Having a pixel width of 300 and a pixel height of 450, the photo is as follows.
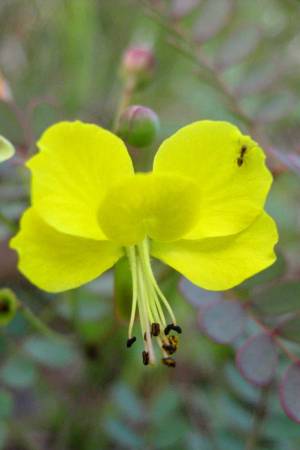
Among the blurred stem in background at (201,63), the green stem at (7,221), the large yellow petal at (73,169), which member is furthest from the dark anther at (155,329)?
the blurred stem in background at (201,63)

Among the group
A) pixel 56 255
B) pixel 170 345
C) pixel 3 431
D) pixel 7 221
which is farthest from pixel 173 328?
pixel 3 431

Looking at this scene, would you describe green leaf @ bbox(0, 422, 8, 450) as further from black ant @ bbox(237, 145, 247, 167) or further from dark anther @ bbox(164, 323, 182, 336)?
black ant @ bbox(237, 145, 247, 167)

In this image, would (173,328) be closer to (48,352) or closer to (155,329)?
(155,329)

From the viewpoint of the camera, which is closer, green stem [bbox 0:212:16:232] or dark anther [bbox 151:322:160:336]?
dark anther [bbox 151:322:160:336]

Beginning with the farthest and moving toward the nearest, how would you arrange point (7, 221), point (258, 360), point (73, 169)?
point (7, 221) → point (258, 360) → point (73, 169)

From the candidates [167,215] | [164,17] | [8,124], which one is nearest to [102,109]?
[164,17]

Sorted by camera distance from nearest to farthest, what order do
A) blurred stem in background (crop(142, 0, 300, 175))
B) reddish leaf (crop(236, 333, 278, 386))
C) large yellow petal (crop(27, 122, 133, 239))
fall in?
large yellow petal (crop(27, 122, 133, 239)) → reddish leaf (crop(236, 333, 278, 386)) → blurred stem in background (crop(142, 0, 300, 175))

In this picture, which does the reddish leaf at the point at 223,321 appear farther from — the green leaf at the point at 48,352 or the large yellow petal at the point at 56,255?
the green leaf at the point at 48,352

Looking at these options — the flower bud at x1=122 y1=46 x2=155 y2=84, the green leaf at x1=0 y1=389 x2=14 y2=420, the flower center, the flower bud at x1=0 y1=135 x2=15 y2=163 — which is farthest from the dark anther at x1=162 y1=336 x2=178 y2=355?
the flower bud at x1=122 y1=46 x2=155 y2=84
